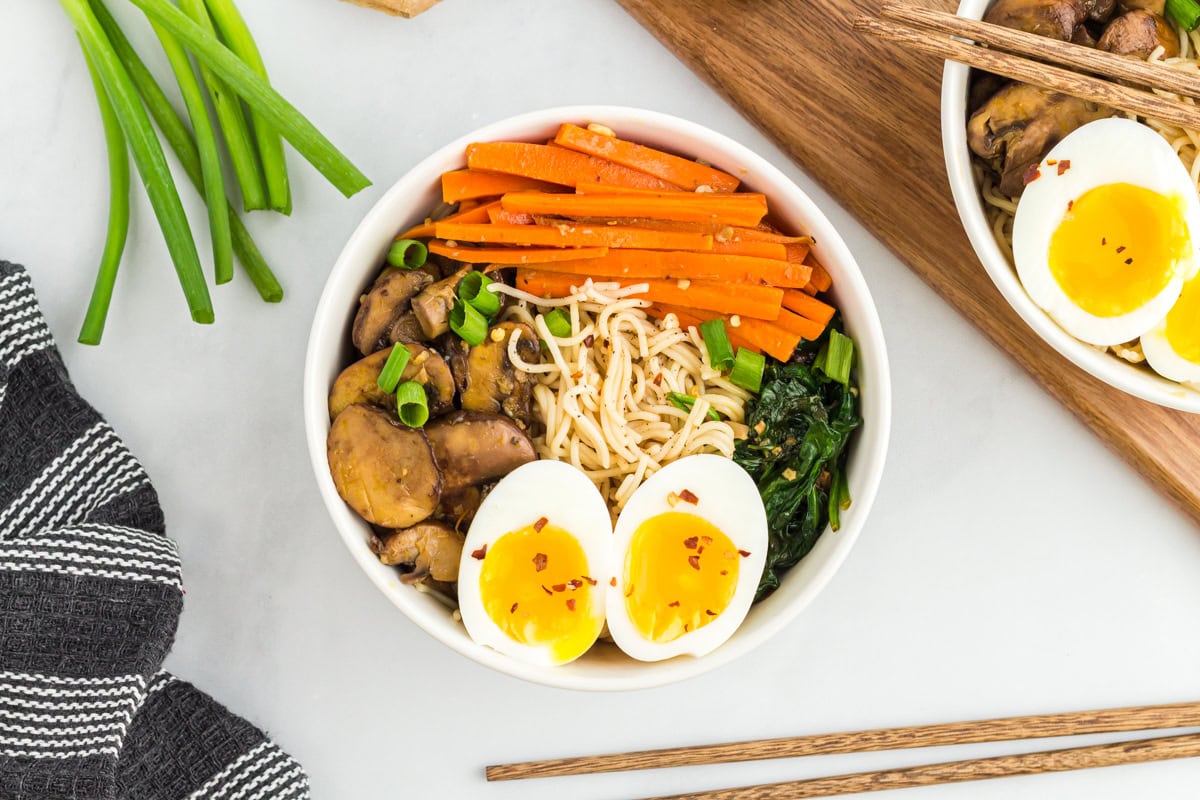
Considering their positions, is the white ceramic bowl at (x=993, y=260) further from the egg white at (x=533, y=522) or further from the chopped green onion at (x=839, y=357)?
the egg white at (x=533, y=522)

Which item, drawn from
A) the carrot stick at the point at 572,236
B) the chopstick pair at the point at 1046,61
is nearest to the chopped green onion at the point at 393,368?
the carrot stick at the point at 572,236

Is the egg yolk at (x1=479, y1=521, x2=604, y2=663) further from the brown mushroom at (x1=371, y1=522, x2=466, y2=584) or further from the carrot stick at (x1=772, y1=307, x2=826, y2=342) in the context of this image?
the carrot stick at (x1=772, y1=307, x2=826, y2=342)

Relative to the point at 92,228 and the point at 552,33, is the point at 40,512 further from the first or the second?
the point at 552,33

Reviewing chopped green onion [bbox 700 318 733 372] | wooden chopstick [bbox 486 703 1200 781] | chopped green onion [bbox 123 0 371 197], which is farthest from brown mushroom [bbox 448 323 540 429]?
wooden chopstick [bbox 486 703 1200 781]

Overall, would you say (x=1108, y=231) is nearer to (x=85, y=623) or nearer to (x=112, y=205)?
(x=112, y=205)

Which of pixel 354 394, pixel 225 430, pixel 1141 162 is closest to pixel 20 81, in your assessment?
pixel 225 430

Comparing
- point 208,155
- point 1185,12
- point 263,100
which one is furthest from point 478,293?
point 1185,12

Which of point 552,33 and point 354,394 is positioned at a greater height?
point 552,33
